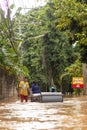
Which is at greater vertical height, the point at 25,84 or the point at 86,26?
the point at 86,26

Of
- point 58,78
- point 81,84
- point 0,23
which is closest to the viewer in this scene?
point 0,23

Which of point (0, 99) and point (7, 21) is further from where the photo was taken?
point (0, 99)

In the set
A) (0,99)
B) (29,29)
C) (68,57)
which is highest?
(29,29)

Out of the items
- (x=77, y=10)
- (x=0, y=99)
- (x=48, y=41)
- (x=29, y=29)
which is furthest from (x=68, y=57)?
(x=77, y=10)

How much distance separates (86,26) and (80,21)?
448 mm

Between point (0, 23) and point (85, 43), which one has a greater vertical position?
point (0, 23)

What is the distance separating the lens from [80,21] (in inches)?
662

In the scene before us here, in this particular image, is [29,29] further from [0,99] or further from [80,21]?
[80,21]

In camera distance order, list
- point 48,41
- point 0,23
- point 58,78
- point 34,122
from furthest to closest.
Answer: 1. point 58,78
2. point 48,41
3. point 0,23
4. point 34,122

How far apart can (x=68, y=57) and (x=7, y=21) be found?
15.7m

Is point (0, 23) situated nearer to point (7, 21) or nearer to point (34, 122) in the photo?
point (7, 21)

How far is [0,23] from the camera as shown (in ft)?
57.7

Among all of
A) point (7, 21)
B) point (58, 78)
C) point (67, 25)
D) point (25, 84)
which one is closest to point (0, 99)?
point (25, 84)

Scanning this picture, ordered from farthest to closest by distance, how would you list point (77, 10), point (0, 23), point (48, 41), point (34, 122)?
point (48, 41) → point (0, 23) → point (77, 10) → point (34, 122)
